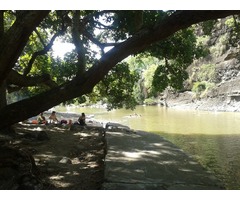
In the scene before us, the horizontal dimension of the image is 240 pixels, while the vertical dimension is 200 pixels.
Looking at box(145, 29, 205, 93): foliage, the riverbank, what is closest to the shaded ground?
box(145, 29, 205, 93): foliage

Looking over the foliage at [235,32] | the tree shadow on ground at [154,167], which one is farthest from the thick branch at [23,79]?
the foliage at [235,32]

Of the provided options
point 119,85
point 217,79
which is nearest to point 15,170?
point 119,85

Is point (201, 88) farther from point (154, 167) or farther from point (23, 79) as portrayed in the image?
point (154, 167)

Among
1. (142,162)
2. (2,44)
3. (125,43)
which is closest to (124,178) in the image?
(142,162)

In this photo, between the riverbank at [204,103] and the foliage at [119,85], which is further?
the riverbank at [204,103]

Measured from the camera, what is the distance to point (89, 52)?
14.7m

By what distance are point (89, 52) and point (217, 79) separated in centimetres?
3162

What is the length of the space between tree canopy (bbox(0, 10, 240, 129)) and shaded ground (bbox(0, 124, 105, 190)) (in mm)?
896

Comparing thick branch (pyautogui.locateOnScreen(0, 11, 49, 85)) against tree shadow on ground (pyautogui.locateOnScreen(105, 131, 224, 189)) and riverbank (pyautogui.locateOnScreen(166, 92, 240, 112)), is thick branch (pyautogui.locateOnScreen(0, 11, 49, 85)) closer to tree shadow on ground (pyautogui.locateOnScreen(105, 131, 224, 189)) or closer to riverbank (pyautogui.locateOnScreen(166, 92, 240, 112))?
tree shadow on ground (pyautogui.locateOnScreen(105, 131, 224, 189))

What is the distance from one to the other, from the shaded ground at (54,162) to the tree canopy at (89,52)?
2.94 ft

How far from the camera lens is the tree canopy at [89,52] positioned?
16.8 feet

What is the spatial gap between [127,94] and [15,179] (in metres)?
12.0

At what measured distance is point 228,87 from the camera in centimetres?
3916

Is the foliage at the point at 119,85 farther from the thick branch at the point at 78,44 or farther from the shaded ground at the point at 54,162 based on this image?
the thick branch at the point at 78,44
